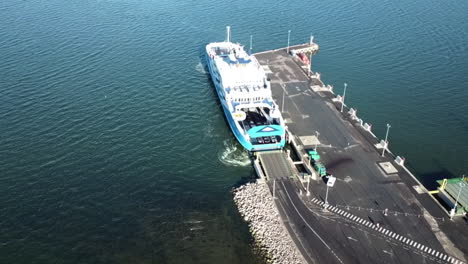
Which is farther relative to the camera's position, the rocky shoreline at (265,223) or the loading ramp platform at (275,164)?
the loading ramp platform at (275,164)

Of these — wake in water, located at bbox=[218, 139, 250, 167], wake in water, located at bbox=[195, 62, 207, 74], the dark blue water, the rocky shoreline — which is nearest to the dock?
the rocky shoreline

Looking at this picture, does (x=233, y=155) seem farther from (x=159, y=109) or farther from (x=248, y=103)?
(x=159, y=109)

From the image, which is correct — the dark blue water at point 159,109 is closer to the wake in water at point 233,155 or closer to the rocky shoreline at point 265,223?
the wake in water at point 233,155

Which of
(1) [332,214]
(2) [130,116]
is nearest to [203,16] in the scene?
(2) [130,116]

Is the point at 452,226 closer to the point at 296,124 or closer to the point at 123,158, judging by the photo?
the point at 296,124

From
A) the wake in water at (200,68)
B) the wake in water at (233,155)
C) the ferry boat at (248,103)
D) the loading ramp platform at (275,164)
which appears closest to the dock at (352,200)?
the loading ramp platform at (275,164)

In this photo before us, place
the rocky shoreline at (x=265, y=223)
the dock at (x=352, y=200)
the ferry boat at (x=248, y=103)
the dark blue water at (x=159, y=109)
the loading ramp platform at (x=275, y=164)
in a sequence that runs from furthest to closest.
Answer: the ferry boat at (x=248, y=103)
the loading ramp platform at (x=275, y=164)
the dark blue water at (x=159, y=109)
the rocky shoreline at (x=265, y=223)
the dock at (x=352, y=200)

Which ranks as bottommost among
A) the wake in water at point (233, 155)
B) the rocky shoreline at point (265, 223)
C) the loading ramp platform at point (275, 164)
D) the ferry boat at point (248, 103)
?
the rocky shoreline at point (265, 223)
